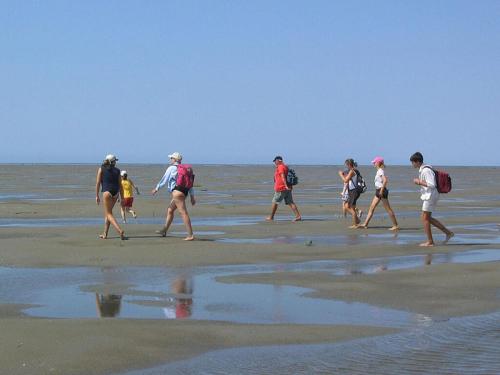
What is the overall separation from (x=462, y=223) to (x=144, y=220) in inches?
318

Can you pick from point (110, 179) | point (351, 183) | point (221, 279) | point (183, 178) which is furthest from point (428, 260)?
point (351, 183)

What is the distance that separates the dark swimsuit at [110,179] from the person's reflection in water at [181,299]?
5000 millimetres

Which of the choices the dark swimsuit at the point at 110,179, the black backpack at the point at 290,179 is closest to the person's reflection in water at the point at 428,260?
the dark swimsuit at the point at 110,179

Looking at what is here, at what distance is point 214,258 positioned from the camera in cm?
1351

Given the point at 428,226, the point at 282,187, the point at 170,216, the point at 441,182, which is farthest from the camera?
the point at 282,187

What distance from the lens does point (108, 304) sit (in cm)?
925

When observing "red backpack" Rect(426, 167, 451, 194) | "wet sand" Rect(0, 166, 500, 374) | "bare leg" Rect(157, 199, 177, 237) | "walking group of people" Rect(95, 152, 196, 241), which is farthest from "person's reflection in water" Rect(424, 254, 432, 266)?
"bare leg" Rect(157, 199, 177, 237)

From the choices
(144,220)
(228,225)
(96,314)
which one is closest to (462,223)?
(228,225)

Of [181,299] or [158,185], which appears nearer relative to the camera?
[181,299]

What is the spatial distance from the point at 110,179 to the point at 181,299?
6.73 meters

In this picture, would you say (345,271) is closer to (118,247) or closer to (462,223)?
(118,247)

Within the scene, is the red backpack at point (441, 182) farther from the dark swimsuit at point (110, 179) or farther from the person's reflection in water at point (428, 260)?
the dark swimsuit at point (110, 179)

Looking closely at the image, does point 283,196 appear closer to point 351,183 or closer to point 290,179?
point 290,179

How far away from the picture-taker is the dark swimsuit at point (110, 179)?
15.9m
